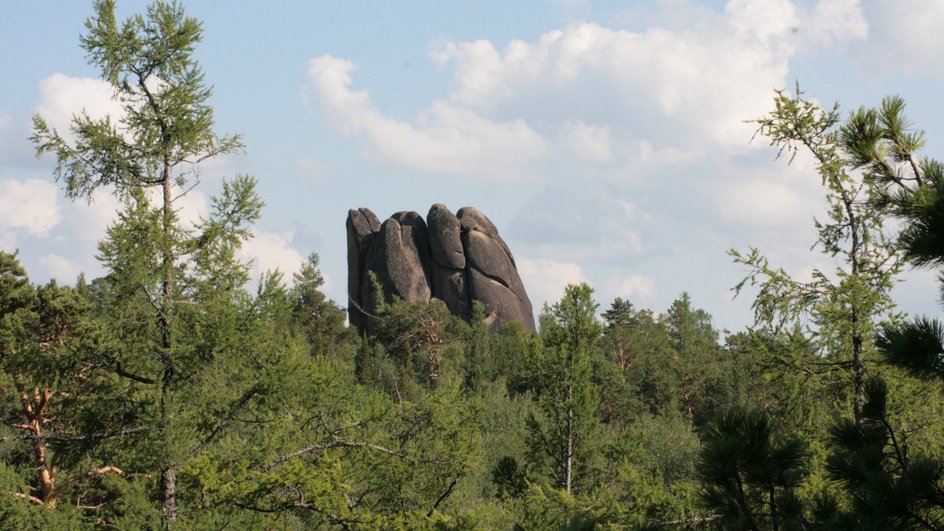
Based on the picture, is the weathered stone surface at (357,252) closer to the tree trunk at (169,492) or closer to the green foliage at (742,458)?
the tree trunk at (169,492)

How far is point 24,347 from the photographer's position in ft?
37.3

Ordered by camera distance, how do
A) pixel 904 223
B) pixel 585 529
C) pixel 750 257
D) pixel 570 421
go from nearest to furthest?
pixel 585 529, pixel 904 223, pixel 750 257, pixel 570 421

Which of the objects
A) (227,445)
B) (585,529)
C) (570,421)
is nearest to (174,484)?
(227,445)

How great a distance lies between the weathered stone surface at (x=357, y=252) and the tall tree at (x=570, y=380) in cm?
5581

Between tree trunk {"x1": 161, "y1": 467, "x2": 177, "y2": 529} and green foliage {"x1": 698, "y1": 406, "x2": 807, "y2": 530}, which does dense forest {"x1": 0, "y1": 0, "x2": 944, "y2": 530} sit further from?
green foliage {"x1": 698, "y1": 406, "x2": 807, "y2": 530}

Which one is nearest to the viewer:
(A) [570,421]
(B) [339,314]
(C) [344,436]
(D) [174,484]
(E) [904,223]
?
(E) [904,223]

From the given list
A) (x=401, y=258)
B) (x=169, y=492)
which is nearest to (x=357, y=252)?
(x=401, y=258)

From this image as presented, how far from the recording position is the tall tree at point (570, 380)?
14.9 m

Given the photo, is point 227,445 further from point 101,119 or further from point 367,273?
point 367,273

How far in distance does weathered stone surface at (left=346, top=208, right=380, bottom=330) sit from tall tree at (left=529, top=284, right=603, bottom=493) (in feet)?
183

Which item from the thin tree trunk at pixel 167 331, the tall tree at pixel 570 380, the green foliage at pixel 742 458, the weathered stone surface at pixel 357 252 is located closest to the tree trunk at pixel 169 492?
the thin tree trunk at pixel 167 331

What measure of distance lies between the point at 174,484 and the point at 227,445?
2.51ft

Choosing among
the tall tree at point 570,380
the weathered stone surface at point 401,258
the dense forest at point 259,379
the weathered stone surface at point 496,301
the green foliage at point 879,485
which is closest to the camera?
the green foliage at point 879,485

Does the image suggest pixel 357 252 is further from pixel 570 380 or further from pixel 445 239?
Answer: pixel 570 380
